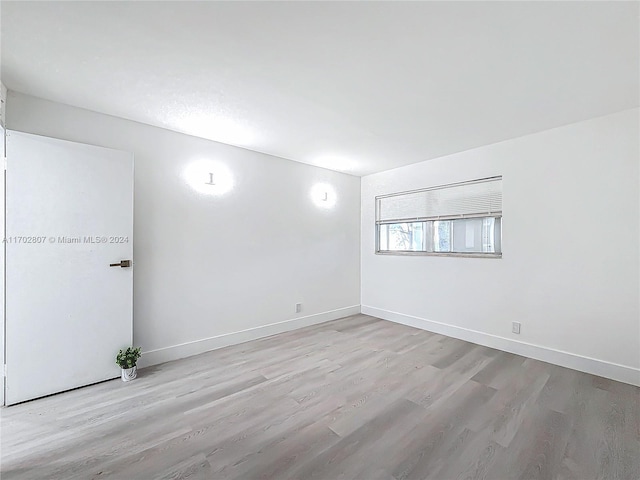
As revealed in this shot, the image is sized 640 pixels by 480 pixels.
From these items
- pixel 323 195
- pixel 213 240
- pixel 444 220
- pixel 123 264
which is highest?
pixel 323 195

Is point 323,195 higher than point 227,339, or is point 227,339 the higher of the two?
point 323,195

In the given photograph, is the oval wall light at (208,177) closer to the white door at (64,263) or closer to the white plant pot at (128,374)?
the white door at (64,263)

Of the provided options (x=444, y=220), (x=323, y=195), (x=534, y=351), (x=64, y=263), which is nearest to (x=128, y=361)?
(x=64, y=263)

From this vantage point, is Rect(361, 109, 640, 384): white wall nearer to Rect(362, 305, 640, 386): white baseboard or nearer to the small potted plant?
Rect(362, 305, 640, 386): white baseboard

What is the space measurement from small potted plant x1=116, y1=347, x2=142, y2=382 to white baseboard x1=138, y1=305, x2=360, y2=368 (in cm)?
26

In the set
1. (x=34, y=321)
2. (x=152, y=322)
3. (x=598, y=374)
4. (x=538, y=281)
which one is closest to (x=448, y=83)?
(x=538, y=281)

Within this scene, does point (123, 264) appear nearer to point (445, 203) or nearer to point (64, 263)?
point (64, 263)

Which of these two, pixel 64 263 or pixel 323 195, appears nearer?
pixel 64 263

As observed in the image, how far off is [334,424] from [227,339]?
194 centimetres

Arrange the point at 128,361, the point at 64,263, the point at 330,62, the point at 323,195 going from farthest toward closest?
the point at 323,195 → the point at 128,361 → the point at 64,263 → the point at 330,62

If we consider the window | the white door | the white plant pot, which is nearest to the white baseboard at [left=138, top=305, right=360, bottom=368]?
the white plant pot

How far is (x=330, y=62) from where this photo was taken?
193cm

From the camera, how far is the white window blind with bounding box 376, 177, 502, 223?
3551 mm

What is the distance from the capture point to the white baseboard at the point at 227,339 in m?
2.96
